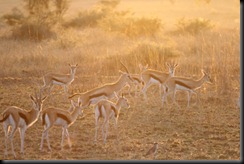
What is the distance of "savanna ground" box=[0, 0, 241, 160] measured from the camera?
6.79 m

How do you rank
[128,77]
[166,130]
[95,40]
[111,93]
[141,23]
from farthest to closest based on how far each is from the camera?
[141,23] < [95,40] < [128,77] < [111,93] < [166,130]

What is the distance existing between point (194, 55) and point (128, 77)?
6248 millimetres

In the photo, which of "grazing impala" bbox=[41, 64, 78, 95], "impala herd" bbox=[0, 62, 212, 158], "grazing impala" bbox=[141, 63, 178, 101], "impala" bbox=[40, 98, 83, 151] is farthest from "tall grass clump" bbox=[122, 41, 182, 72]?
"impala" bbox=[40, 98, 83, 151]

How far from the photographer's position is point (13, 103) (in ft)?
32.2

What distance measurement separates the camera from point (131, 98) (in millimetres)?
10562

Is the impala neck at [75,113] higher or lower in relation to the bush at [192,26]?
lower

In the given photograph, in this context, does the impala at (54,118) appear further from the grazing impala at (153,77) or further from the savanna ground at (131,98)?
the grazing impala at (153,77)

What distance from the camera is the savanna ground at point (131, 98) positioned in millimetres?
6793

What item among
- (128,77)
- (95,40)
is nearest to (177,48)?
(95,40)

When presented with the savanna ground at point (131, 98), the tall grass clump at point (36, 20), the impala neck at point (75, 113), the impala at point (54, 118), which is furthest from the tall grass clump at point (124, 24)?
the impala at point (54, 118)

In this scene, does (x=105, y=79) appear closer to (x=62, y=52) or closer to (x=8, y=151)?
(x=62, y=52)

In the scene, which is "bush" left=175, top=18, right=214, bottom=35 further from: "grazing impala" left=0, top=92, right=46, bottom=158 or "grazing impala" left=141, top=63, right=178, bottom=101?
"grazing impala" left=0, top=92, right=46, bottom=158

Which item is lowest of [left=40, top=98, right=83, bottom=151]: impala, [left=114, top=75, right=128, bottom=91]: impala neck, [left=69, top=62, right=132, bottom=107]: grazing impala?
[left=40, top=98, right=83, bottom=151]: impala

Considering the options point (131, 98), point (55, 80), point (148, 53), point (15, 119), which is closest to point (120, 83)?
point (131, 98)
